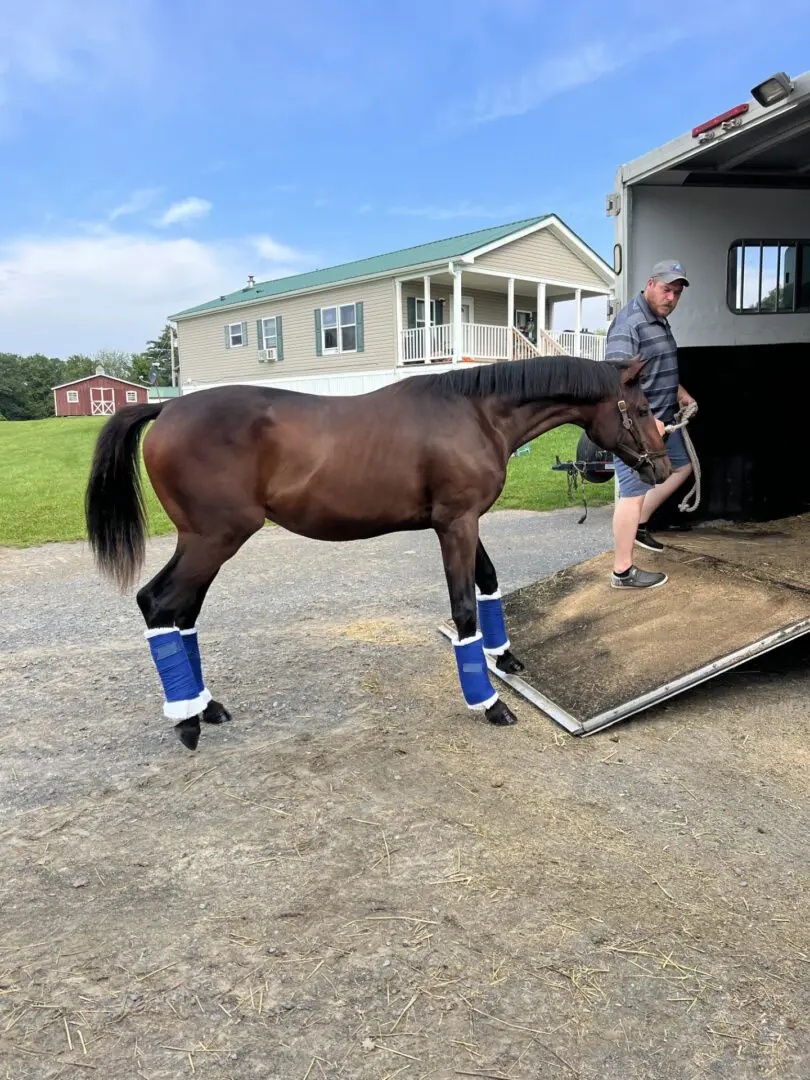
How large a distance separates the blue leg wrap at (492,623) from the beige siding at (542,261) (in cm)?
1746

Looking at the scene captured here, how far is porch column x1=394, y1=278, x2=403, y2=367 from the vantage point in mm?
19906

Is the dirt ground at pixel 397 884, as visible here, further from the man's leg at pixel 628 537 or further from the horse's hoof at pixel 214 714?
A: the man's leg at pixel 628 537

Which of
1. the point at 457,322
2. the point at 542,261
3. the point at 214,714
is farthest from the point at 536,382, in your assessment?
the point at 542,261

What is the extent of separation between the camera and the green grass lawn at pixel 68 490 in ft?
30.9

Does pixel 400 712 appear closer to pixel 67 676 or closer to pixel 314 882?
pixel 314 882

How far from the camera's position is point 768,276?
19.6ft

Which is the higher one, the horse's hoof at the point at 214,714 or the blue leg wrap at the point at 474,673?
the blue leg wrap at the point at 474,673

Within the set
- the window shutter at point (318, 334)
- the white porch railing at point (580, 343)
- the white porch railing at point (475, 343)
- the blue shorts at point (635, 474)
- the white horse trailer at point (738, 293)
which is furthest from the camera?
the window shutter at point (318, 334)

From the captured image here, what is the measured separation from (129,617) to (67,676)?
4.28ft

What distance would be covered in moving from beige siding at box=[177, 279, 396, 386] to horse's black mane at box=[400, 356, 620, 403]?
1739 cm

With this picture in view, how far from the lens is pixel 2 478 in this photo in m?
14.5

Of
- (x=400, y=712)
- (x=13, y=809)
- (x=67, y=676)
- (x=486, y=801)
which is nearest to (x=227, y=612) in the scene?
(x=67, y=676)

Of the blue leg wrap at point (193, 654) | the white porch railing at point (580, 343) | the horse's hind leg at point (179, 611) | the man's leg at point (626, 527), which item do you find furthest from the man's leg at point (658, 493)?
the white porch railing at point (580, 343)

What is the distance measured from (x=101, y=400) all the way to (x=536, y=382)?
63.9 m
